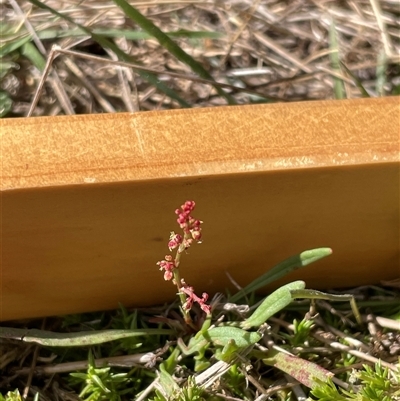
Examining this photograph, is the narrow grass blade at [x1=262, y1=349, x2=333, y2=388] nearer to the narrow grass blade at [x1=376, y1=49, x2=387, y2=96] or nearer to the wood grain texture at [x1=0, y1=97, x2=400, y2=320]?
the wood grain texture at [x1=0, y1=97, x2=400, y2=320]

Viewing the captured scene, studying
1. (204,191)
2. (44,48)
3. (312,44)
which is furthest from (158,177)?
(312,44)

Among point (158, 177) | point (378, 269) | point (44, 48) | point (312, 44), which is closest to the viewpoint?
point (158, 177)

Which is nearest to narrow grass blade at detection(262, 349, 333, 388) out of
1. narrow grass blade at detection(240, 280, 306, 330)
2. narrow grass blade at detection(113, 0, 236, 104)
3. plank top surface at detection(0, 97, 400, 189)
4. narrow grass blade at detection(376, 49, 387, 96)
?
narrow grass blade at detection(240, 280, 306, 330)

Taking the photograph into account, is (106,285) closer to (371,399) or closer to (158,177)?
(158,177)

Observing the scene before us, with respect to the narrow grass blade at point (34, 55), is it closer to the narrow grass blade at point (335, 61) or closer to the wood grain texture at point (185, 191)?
the wood grain texture at point (185, 191)

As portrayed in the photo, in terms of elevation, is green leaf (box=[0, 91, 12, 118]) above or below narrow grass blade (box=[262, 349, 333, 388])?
above

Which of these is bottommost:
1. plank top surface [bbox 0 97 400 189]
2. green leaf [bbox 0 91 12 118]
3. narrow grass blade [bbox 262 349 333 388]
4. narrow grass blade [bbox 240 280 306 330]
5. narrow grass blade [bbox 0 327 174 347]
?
narrow grass blade [bbox 262 349 333 388]
